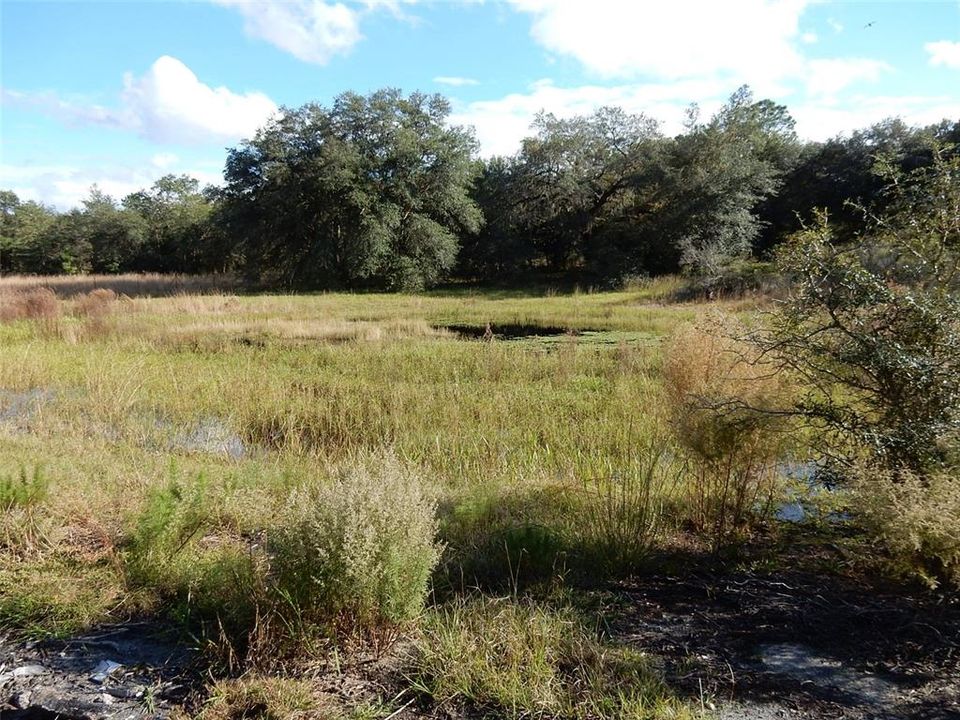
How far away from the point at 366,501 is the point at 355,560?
0.94ft

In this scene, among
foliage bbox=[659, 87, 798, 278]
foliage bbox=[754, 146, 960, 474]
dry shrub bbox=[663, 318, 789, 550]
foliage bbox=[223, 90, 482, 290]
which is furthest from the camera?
foliage bbox=[223, 90, 482, 290]

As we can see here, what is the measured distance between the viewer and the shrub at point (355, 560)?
9.82 feet

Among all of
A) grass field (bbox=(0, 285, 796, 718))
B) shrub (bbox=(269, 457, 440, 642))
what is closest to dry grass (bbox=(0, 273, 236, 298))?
grass field (bbox=(0, 285, 796, 718))

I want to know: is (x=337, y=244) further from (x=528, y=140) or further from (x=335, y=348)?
(x=335, y=348)

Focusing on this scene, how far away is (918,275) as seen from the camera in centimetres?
381

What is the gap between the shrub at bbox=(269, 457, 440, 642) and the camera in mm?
2992

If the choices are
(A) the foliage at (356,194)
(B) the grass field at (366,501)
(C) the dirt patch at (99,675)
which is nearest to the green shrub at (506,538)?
(B) the grass field at (366,501)

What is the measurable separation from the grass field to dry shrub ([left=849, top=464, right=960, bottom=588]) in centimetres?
124

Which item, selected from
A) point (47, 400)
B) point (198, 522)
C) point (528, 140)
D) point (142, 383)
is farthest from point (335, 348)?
point (528, 140)

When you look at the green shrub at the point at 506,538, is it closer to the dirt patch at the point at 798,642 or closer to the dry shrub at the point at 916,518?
the dirt patch at the point at 798,642

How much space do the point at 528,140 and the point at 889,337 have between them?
33650 millimetres

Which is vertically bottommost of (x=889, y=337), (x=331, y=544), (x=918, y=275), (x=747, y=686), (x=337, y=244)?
(x=747, y=686)

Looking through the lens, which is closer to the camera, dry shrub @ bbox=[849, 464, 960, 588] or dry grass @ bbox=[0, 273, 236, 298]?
dry shrub @ bbox=[849, 464, 960, 588]

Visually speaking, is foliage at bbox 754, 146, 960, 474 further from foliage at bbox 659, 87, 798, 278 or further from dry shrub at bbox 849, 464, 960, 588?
foliage at bbox 659, 87, 798, 278
